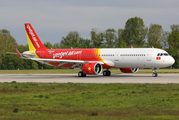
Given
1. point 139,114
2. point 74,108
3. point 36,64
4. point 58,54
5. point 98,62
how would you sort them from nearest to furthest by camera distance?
point 139,114 → point 74,108 → point 98,62 → point 58,54 → point 36,64

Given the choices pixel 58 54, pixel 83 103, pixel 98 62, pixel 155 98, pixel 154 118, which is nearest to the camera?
pixel 154 118

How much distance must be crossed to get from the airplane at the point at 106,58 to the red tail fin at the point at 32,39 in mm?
904

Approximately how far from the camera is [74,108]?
14.5m

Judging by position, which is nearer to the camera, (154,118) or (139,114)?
(154,118)

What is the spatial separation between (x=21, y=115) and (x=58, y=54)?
3570 cm

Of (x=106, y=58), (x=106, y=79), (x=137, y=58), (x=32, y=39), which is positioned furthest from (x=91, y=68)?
(x=32, y=39)

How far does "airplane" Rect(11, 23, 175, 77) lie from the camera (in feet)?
133

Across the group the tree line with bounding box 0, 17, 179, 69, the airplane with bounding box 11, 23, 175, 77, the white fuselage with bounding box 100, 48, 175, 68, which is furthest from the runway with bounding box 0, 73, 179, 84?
the tree line with bounding box 0, 17, 179, 69

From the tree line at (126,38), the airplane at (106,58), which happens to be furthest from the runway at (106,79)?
the tree line at (126,38)

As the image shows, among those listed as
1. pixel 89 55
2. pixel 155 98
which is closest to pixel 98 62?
pixel 89 55

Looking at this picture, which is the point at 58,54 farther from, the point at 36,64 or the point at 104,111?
the point at 36,64

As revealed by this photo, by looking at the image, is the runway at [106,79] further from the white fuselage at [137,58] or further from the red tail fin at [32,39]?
the red tail fin at [32,39]

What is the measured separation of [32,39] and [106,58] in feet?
51.5

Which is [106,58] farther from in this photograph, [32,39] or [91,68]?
[32,39]
